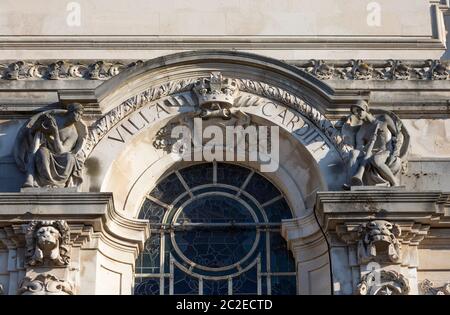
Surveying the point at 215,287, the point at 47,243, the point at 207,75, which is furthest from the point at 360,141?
the point at 47,243

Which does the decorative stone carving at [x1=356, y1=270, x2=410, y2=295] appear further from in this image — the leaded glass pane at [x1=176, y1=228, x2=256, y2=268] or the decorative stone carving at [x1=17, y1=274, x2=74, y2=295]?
the decorative stone carving at [x1=17, y1=274, x2=74, y2=295]

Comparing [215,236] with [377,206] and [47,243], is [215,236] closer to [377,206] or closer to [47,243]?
[377,206]

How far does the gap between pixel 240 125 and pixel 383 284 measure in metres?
4.31

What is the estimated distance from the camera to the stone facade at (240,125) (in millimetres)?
22625

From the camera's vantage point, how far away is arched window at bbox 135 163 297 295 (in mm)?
23516

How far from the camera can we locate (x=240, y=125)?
80.6 ft

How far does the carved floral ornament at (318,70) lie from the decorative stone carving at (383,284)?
4.22m

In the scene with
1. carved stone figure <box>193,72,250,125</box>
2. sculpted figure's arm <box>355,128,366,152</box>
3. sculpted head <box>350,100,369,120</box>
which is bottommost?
sculpted figure's arm <box>355,128,366,152</box>

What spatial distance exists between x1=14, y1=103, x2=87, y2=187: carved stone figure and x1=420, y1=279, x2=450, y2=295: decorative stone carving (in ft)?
20.3

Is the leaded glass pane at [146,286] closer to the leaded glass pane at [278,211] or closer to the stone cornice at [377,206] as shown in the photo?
the leaded glass pane at [278,211]

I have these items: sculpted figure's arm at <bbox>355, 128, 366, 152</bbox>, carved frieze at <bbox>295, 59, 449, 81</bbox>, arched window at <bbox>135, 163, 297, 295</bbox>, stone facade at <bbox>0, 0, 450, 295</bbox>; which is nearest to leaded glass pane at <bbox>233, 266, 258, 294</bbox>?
arched window at <bbox>135, 163, 297, 295</bbox>

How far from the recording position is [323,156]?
936 inches

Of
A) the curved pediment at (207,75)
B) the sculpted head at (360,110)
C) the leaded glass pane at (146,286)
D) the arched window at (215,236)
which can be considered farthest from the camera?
the curved pediment at (207,75)

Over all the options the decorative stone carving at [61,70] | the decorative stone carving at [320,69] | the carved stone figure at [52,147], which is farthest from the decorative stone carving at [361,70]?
the carved stone figure at [52,147]
